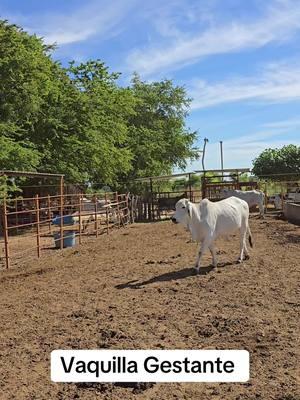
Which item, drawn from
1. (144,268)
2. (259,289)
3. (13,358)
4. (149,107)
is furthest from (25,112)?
(149,107)

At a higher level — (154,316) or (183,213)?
(183,213)

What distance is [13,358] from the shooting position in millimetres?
5121

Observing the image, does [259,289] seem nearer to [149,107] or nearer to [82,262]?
[82,262]

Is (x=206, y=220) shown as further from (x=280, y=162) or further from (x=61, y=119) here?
(x=280, y=162)

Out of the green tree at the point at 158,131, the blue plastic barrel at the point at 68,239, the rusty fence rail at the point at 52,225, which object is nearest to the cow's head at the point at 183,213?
the rusty fence rail at the point at 52,225

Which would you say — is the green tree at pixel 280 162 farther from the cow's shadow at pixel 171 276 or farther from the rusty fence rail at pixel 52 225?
the cow's shadow at pixel 171 276

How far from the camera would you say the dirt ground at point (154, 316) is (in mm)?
4266

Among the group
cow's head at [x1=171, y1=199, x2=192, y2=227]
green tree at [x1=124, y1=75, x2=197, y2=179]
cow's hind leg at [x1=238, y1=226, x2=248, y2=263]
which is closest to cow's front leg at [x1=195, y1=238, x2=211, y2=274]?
cow's head at [x1=171, y1=199, x2=192, y2=227]

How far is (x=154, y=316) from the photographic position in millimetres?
6301

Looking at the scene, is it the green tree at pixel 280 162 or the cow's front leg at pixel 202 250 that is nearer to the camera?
the cow's front leg at pixel 202 250

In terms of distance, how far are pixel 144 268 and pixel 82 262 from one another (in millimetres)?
2200

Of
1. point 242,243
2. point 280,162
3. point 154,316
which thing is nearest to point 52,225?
point 242,243

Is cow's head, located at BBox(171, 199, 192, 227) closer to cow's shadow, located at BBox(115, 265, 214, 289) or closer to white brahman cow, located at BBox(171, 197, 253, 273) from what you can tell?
white brahman cow, located at BBox(171, 197, 253, 273)

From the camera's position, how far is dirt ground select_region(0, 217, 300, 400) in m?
4.27
